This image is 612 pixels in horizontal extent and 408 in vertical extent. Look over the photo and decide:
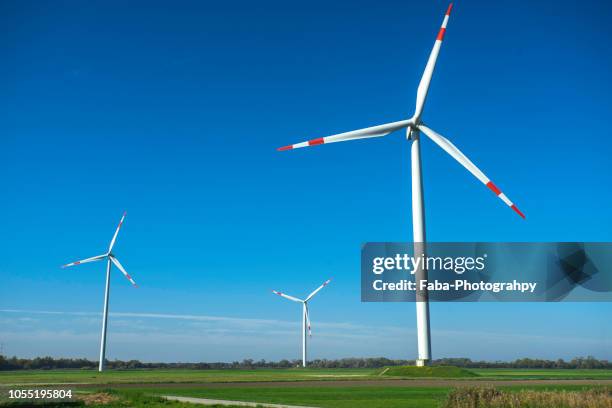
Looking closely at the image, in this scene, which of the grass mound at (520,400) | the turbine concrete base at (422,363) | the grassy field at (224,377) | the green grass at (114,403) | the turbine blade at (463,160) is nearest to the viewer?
the grass mound at (520,400)

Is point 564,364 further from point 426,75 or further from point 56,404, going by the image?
point 56,404

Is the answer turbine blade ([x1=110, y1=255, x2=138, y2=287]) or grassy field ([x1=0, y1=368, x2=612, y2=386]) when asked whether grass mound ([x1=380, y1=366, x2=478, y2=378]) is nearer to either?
grassy field ([x1=0, y1=368, x2=612, y2=386])

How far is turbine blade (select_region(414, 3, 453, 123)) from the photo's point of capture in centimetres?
7962

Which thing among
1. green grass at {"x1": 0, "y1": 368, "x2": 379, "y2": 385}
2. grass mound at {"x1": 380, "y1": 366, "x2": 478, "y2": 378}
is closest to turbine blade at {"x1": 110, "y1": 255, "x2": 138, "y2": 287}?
green grass at {"x1": 0, "y1": 368, "x2": 379, "y2": 385}

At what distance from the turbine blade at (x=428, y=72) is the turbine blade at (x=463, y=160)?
3.06 meters

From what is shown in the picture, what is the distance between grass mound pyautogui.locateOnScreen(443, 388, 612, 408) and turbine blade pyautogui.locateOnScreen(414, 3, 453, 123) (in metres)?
54.1

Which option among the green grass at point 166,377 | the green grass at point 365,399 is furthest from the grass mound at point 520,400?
the green grass at point 166,377

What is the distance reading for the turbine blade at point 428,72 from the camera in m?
79.6

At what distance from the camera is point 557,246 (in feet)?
269

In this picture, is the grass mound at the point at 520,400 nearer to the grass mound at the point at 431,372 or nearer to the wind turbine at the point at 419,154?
the wind turbine at the point at 419,154

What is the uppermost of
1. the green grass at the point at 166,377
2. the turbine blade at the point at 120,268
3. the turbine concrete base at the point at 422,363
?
the turbine blade at the point at 120,268

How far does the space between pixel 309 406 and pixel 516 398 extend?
12.9 meters

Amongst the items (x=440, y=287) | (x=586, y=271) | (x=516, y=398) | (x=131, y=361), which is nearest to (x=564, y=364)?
(x=586, y=271)

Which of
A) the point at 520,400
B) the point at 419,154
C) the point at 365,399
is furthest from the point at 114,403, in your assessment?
the point at 419,154
